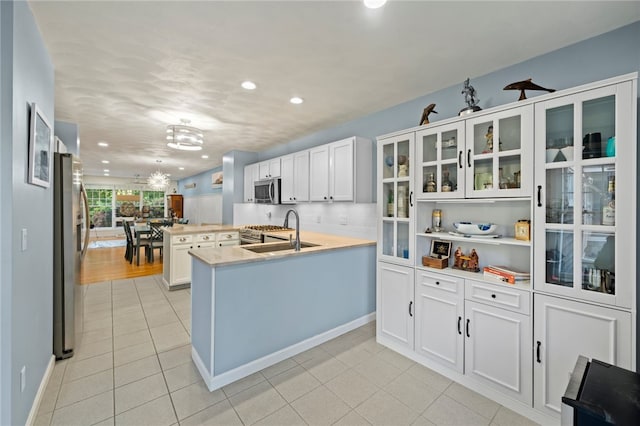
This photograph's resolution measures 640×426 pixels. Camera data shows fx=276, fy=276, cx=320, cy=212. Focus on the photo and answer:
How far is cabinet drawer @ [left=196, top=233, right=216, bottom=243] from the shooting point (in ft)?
15.4

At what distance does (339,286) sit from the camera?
3.00 meters

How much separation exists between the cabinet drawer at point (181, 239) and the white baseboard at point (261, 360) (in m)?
2.40

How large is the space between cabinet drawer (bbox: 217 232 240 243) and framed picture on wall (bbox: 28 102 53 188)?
2.88 meters

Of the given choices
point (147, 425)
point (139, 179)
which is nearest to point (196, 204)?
point (139, 179)

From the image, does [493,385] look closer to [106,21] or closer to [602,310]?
[602,310]

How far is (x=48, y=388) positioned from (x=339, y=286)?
248cm

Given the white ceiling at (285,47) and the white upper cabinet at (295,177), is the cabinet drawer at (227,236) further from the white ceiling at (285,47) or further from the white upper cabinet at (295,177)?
the white ceiling at (285,47)

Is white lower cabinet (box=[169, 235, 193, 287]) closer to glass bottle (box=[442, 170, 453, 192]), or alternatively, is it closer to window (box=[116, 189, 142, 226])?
glass bottle (box=[442, 170, 453, 192])

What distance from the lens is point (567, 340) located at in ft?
5.58

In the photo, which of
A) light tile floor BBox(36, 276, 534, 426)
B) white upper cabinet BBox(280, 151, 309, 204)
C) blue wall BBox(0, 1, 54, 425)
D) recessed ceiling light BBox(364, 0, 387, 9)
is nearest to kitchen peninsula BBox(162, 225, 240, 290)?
white upper cabinet BBox(280, 151, 309, 204)

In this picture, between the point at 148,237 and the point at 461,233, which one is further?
the point at 148,237

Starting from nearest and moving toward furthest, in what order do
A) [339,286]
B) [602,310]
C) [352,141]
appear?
[602,310] < [339,286] < [352,141]

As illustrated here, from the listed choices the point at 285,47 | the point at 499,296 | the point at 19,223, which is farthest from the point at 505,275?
the point at 19,223

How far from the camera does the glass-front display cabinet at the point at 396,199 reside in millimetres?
2592
